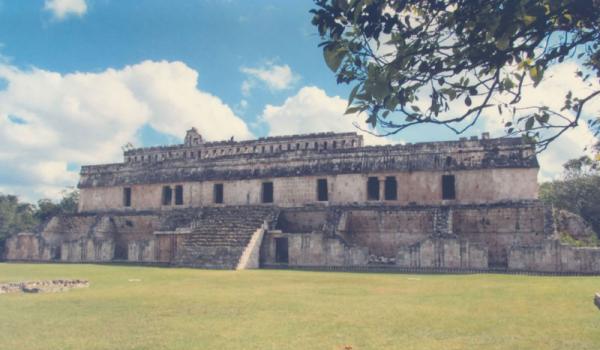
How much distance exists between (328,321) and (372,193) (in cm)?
1589

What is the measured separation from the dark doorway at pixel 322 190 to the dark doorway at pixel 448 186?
17.3ft

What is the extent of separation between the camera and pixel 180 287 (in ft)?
38.2

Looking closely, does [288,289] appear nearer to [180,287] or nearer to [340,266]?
[180,287]

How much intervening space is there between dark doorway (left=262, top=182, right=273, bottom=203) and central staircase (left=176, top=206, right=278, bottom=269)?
2.71 feet

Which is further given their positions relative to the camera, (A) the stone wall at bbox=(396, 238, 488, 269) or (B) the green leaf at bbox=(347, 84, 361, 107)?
(A) the stone wall at bbox=(396, 238, 488, 269)

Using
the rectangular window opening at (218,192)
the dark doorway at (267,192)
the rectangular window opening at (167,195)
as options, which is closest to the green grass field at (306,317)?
the dark doorway at (267,192)

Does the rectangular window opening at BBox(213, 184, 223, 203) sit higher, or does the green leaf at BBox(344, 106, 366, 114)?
the rectangular window opening at BBox(213, 184, 223, 203)

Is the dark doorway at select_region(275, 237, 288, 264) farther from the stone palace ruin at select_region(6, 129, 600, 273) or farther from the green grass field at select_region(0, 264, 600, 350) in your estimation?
the green grass field at select_region(0, 264, 600, 350)

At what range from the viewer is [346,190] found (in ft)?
74.4

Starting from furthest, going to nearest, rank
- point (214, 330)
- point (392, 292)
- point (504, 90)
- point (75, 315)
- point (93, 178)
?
point (93, 178), point (392, 292), point (75, 315), point (214, 330), point (504, 90)

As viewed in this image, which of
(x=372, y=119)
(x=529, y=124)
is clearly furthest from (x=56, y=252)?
(x=529, y=124)

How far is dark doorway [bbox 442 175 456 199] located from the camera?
70.0 feet

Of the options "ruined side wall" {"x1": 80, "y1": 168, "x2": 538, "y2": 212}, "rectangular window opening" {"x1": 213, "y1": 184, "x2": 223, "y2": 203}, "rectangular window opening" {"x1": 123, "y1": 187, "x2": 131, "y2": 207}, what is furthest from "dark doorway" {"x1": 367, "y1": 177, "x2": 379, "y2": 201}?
"rectangular window opening" {"x1": 123, "y1": 187, "x2": 131, "y2": 207}

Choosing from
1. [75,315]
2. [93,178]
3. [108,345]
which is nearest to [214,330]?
[108,345]
